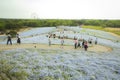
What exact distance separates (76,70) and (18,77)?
6.32m

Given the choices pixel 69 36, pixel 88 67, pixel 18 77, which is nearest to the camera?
pixel 18 77

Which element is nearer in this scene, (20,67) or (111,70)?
(20,67)

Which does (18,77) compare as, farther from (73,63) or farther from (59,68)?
(73,63)

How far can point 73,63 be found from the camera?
883 inches

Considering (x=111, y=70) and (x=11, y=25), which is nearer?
(x=111, y=70)

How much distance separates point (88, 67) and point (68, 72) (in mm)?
3174

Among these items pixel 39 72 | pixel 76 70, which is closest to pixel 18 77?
pixel 39 72

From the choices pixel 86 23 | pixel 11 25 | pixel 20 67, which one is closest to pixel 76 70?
pixel 20 67

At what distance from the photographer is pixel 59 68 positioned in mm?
20125

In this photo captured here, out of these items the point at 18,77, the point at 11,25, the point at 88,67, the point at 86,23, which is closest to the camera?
the point at 18,77

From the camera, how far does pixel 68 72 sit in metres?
19.2

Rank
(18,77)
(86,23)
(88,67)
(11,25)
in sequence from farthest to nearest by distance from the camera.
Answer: (86,23) → (11,25) → (88,67) → (18,77)

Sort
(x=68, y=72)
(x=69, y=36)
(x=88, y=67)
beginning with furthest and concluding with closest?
(x=69, y=36) < (x=88, y=67) < (x=68, y=72)

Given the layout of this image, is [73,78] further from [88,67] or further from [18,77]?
[18,77]
